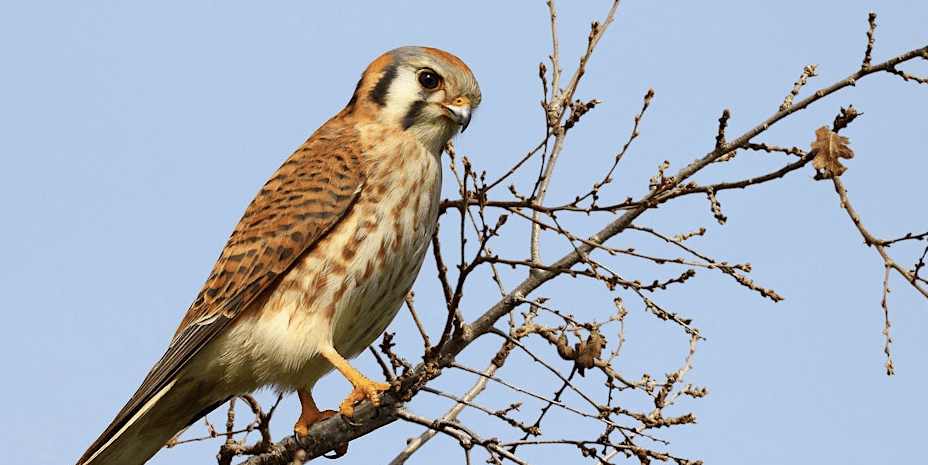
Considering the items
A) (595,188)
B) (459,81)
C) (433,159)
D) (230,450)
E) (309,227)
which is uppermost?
(459,81)

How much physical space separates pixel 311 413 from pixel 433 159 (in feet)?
3.45

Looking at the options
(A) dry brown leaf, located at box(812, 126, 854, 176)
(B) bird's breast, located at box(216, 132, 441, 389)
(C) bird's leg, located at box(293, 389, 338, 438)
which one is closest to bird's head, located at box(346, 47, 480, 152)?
(B) bird's breast, located at box(216, 132, 441, 389)

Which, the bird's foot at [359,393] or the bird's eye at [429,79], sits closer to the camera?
the bird's foot at [359,393]

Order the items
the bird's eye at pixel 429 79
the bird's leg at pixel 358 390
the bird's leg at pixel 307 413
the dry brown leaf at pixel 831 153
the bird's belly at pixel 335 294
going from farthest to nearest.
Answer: the bird's eye at pixel 429 79, the bird's leg at pixel 307 413, the bird's belly at pixel 335 294, the bird's leg at pixel 358 390, the dry brown leaf at pixel 831 153

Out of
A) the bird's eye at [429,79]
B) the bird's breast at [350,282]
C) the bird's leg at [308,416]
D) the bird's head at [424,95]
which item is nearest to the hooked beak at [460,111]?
the bird's head at [424,95]

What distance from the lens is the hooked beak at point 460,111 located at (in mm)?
3668

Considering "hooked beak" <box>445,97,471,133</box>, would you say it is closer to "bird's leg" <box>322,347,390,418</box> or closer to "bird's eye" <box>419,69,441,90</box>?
"bird's eye" <box>419,69,441,90</box>

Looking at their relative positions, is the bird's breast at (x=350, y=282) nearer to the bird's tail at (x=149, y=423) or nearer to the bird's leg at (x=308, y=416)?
the bird's leg at (x=308, y=416)

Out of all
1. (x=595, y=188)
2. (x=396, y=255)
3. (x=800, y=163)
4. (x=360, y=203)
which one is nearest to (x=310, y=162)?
(x=360, y=203)

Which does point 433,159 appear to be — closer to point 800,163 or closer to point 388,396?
point 388,396

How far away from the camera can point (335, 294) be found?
3311 mm

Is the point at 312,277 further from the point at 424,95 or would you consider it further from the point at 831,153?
the point at 831,153

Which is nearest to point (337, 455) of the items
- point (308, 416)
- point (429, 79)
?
point (308, 416)

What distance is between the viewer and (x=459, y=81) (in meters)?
3.77
